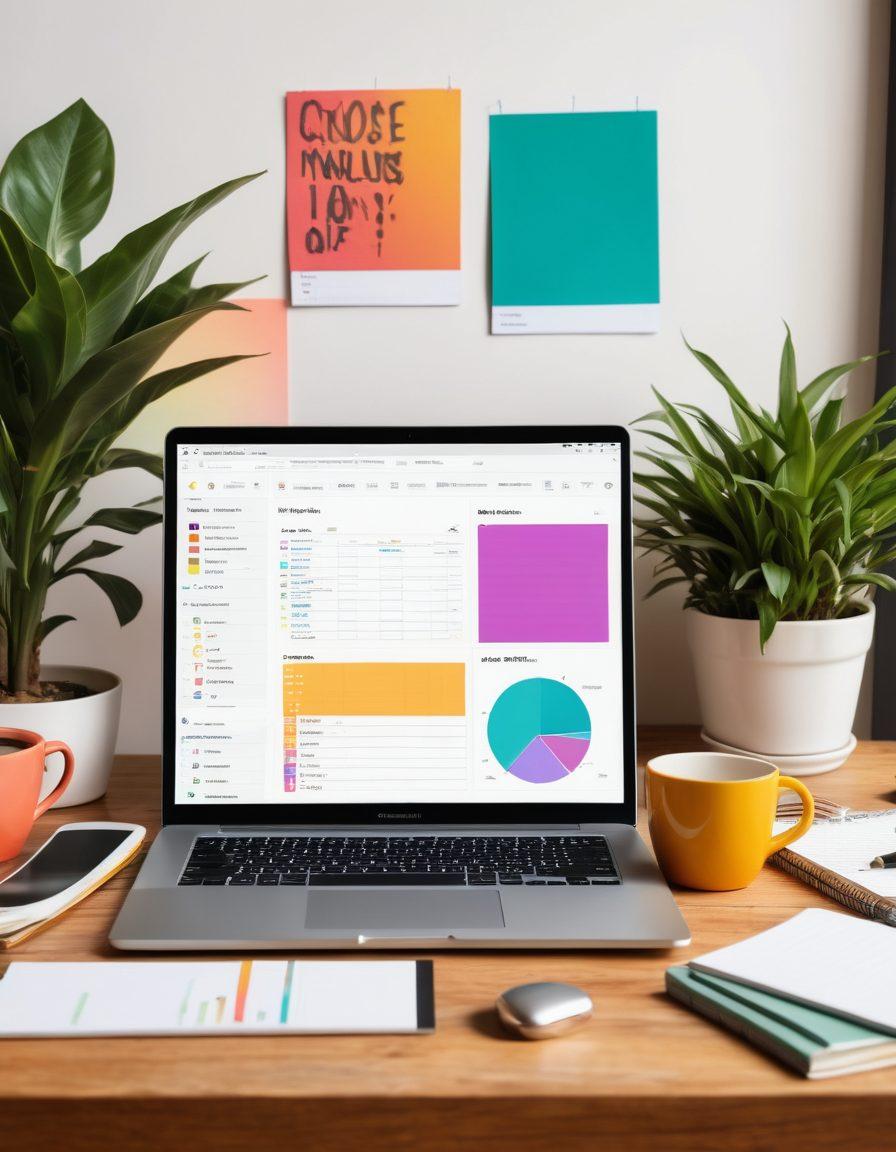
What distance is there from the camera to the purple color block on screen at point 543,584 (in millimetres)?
873

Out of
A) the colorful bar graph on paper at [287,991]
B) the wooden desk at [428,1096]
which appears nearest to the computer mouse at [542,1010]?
the wooden desk at [428,1096]

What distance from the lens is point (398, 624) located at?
876mm

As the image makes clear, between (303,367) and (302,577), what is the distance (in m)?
0.39

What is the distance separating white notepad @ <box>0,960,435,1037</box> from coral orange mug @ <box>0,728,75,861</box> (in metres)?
0.17

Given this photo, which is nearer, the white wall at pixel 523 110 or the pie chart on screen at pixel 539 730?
the pie chart on screen at pixel 539 730

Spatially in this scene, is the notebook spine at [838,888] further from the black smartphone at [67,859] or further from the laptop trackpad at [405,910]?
the black smartphone at [67,859]

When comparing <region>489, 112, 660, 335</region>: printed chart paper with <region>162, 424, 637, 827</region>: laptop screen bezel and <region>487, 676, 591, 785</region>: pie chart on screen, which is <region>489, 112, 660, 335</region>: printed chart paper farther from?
<region>487, 676, 591, 785</region>: pie chart on screen

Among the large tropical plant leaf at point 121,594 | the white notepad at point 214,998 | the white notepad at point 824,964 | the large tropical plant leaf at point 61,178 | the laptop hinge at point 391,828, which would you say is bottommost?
the white notepad at point 214,998

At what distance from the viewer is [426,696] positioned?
0.87 meters

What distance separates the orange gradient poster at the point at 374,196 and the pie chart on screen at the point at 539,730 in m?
0.51

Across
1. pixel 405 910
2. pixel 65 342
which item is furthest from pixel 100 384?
pixel 405 910

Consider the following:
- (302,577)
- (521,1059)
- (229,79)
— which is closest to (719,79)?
(229,79)

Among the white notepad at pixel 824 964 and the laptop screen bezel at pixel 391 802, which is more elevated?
the laptop screen bezel at pixel 391 802

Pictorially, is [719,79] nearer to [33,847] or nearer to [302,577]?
[302,577]
